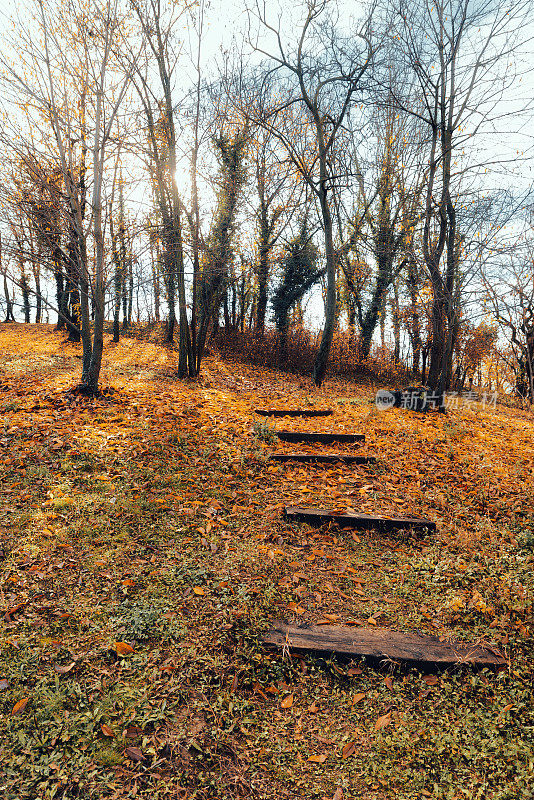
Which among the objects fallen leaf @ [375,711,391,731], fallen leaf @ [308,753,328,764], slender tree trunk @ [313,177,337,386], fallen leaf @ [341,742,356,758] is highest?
slender tree trunk @ [313,177,337,386]

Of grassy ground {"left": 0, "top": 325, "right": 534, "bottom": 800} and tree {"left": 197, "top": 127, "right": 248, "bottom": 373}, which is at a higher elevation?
tree {"left": 197, "top": 127, "right": 248, "bottom": 373}

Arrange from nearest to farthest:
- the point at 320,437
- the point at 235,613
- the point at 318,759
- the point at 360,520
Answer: the point at 318,759 < the point at 235,613 < the point at 360,520 < the point at 320,437

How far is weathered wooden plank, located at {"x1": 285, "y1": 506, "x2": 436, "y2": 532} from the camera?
4.59m

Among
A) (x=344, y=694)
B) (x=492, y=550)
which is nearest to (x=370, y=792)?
(x=344, y=694)

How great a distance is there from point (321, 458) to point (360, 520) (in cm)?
159

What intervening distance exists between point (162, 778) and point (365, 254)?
19.3 meters

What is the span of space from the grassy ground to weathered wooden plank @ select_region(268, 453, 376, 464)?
0.21 meters

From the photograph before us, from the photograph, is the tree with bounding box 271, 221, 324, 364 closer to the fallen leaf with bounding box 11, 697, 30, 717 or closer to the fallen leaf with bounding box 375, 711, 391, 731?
the fallen leaf with bounding box 375, 711, 391, 731

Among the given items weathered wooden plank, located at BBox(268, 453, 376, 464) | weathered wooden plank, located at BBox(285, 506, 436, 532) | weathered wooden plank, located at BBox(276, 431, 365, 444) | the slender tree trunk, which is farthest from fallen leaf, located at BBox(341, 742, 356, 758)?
the slender tree trunk

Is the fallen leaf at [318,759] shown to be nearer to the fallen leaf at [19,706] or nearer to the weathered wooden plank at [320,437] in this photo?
the fallen leaf at [19,706]

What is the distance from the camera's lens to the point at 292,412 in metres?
8.27

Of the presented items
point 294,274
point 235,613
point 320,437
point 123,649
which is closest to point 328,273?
point 320,437

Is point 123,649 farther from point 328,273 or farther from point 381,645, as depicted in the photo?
point 328,273

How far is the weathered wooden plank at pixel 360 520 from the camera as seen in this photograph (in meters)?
4.59
